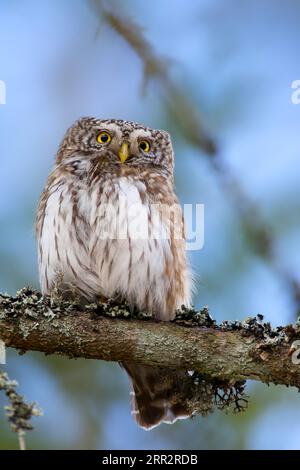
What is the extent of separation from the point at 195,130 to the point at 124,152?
1686 millimetres

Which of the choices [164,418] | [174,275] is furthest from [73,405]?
[174,275]

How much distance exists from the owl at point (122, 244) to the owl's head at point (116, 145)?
18 millimetres

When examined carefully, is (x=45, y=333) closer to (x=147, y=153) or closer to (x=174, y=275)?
(x=174, y=275)

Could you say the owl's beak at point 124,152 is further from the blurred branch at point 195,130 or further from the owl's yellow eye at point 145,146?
the blurred branch at point 195,130

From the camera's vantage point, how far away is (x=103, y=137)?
5086 mm

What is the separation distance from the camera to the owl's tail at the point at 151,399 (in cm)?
464

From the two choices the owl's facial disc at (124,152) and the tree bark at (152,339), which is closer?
the tree bark at (152,339)

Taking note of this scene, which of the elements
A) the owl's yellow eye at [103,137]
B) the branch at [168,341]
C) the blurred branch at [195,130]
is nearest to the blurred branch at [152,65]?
the blurred branch at [195,130]

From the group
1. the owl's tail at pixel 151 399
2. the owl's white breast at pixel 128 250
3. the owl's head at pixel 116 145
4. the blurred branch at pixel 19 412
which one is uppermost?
the owl's head at pixel 116 145

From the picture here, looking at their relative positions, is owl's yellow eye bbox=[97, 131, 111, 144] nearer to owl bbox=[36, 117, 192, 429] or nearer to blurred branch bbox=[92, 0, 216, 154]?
owl bbox=[36, 117, 192, 429]

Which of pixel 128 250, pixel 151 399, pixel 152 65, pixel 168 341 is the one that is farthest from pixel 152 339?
pixel 152 65

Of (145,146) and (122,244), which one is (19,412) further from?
(145,146)

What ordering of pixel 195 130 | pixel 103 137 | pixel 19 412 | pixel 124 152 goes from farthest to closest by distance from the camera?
pixel 103 137 < pixel 124 152 < pixel 195 130 < pixel 19 412

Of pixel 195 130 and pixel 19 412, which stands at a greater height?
pixel 195 130
